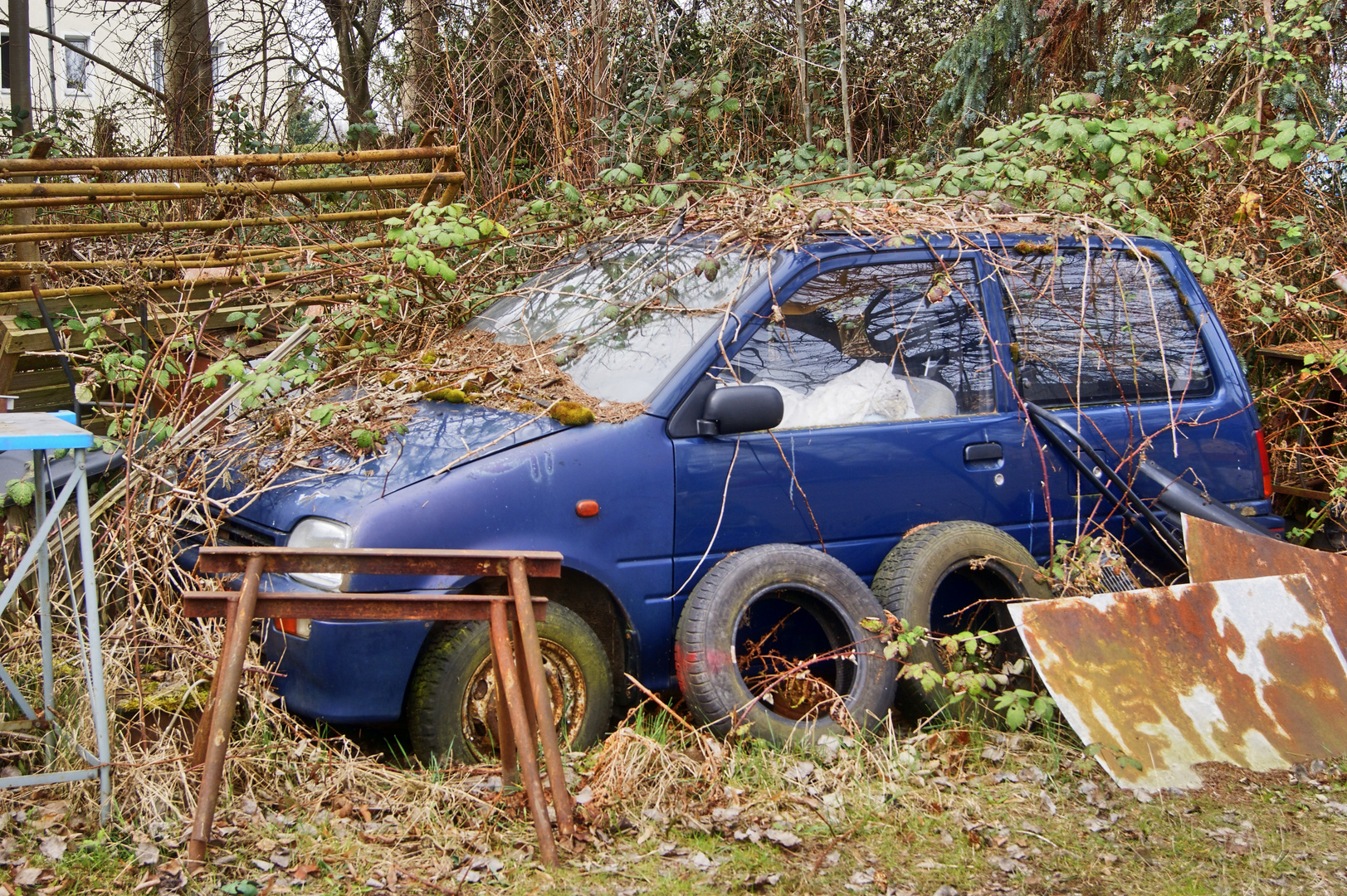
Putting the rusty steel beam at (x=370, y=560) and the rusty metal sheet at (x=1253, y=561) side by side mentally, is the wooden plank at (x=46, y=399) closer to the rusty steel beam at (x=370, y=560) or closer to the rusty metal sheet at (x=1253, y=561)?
the rusty steel beam at (x=370, y=560)

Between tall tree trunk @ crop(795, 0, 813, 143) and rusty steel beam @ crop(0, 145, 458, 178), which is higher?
tall tree trunk @ crop(795, 0, 813, 143)

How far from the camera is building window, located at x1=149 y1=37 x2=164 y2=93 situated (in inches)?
469

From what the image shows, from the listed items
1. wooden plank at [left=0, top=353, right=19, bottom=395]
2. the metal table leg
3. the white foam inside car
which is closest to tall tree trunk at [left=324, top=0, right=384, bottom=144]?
wooden plank at [left=0, top=353, right=19, bottom=395]

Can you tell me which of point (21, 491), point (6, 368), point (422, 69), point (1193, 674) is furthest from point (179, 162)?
point (422, 69)

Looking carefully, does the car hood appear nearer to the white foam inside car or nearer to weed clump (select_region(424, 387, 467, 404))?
weed clump (select_region(424, 387, 467, 404))

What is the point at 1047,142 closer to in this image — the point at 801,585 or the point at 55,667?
the point at 801,585

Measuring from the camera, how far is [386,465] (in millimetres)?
3580

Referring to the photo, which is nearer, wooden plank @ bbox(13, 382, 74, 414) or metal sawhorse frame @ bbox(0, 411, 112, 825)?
metal sawhorse frame @ bbox(0, 411, 112, 825)

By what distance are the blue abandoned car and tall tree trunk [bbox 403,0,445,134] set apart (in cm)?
448

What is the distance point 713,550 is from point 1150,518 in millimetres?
1932

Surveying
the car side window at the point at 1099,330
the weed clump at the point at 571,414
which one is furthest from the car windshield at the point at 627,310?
the car side window at the point at 1099,330

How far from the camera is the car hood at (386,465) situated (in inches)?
136

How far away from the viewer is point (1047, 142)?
564cm

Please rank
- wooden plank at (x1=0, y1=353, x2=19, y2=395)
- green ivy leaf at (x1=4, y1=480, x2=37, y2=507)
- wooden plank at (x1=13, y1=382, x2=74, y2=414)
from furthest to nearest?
wooden plank at (x1=13, y1=382, x2=74, y2=414) < wooden plank at (x1=0, y1=353, x2=19, y2=395) < green ivy leaf at (x1=4, y1=480, x2=37, y2=507)
